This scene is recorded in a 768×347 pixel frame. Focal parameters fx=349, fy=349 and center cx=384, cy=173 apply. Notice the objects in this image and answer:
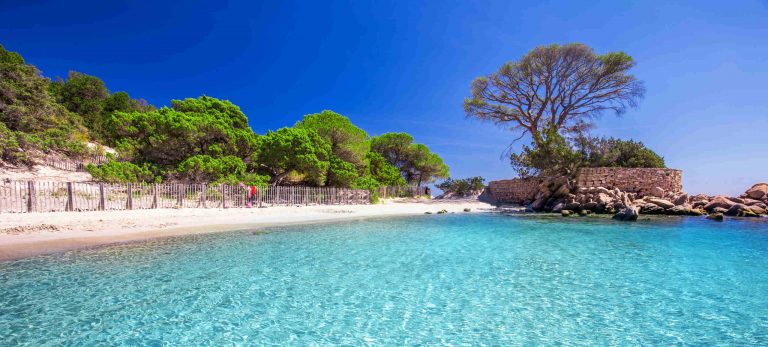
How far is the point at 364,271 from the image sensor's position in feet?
22.3

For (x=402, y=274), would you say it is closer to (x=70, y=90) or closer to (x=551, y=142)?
(x=551, y=142)

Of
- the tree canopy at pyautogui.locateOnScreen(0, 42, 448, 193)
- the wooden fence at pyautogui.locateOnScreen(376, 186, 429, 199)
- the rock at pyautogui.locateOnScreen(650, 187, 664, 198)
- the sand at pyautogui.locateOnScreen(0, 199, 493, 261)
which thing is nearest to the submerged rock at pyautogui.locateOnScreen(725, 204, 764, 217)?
the rock at pyautogui.locateOnScreen(650, 187, 664, 198)

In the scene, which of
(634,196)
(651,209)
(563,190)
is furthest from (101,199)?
(634,196)

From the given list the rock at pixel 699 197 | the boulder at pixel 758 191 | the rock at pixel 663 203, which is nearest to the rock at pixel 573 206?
Result: the rock at pixel 663 203

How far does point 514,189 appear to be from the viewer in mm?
30625

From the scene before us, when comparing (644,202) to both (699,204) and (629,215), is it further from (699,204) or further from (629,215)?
(629,215)

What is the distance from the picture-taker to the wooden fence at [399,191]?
34188 millimetres

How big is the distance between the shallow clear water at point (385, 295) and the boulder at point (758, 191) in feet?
64.1

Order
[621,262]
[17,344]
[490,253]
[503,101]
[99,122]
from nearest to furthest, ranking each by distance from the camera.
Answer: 1. [17,344]
2. [621,262]
3. [490,253]
4. [503,101]
5. [99,122]

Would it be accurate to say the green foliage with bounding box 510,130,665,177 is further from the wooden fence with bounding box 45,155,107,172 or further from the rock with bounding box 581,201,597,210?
the wooden fence with bounding box 45,155,107,172

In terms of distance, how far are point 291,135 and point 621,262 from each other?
20621 millimetres

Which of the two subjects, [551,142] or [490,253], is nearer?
[490,253]

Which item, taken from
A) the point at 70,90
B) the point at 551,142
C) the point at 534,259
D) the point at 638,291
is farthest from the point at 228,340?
the point at 70,90

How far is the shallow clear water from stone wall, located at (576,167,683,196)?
1605 cm
